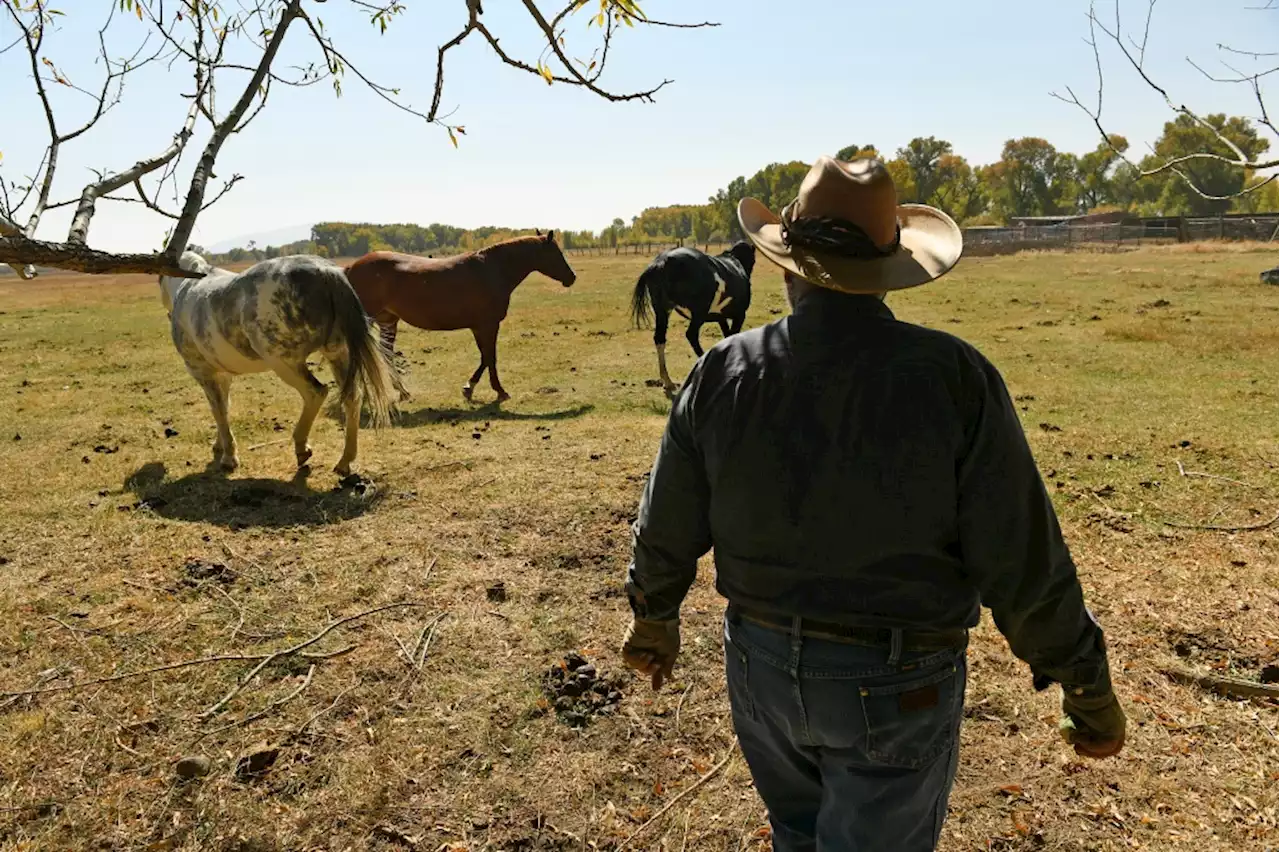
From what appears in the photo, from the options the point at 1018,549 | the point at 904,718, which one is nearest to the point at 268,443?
the point at 904,718

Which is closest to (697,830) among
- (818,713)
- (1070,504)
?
(818,713)

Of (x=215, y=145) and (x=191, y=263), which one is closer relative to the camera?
(x=215, y=145)

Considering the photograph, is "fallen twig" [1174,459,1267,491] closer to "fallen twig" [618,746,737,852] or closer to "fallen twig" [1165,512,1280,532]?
"fallen twig" [1165,512,1280,532]

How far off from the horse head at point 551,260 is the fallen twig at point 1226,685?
8.71 metres

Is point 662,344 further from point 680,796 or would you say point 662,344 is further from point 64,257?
point 64,257

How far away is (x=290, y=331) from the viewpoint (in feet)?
20.9

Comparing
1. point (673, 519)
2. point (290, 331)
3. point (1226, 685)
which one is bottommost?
point (1226, 685)

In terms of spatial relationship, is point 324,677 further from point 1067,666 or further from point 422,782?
point 1067,666

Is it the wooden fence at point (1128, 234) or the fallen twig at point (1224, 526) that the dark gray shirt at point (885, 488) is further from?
the wooden fence at point (1128, 234)

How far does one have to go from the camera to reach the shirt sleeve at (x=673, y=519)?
1866 mm

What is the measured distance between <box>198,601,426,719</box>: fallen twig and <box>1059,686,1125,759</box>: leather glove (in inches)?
125

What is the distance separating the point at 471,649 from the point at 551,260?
8.13 metres

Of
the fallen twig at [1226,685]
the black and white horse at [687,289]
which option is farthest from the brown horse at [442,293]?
the fallen twig at [1226,685]

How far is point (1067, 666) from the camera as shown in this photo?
1689 mm
